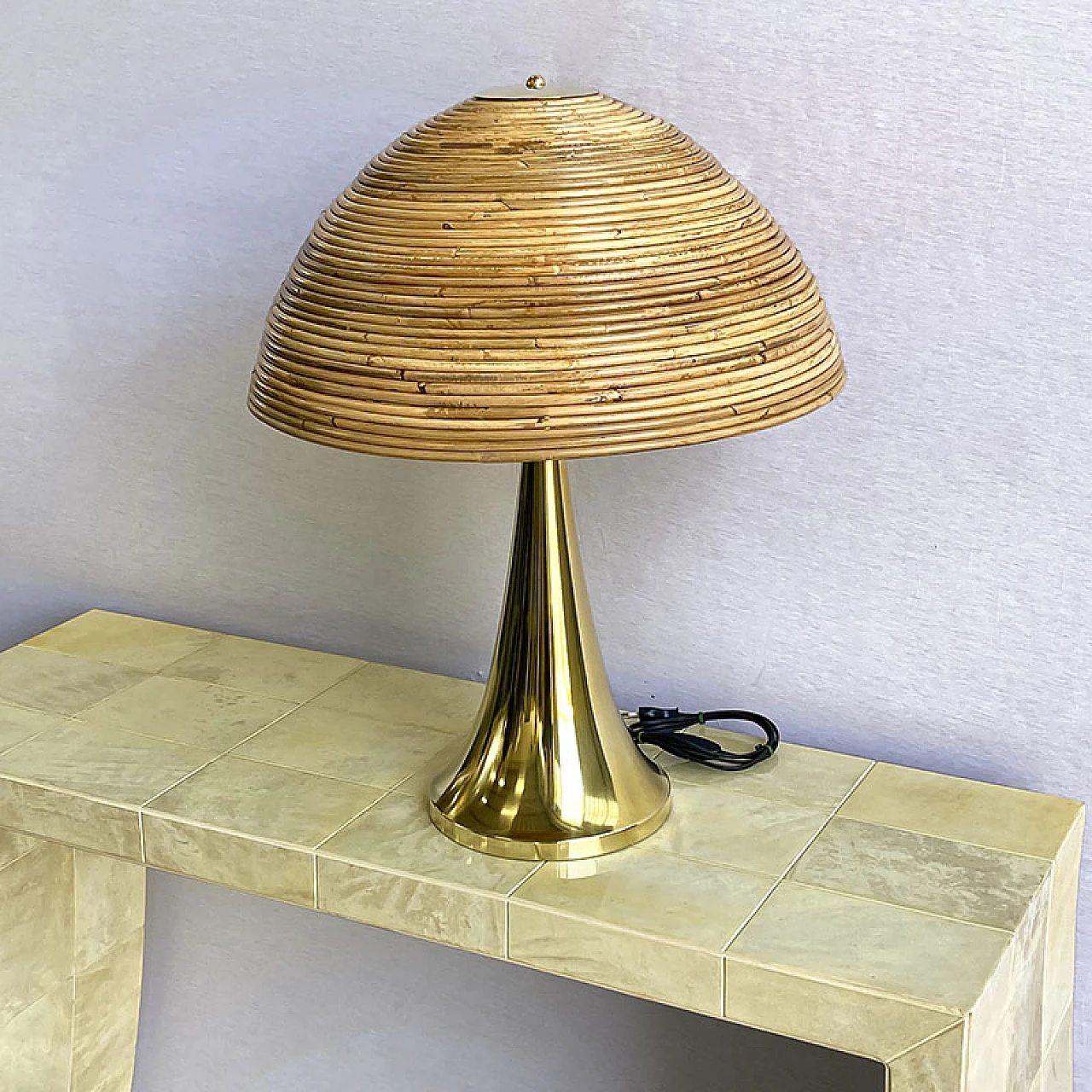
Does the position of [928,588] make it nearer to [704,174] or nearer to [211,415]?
[704,174]

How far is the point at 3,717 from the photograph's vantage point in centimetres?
111

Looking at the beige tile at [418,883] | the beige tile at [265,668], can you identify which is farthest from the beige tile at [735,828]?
the beige tile at [265,668]

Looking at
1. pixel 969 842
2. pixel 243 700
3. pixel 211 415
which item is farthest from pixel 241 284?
pixel 969 842

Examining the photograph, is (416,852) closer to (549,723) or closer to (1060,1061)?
(549,723)

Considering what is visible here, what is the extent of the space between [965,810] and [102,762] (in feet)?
1.97

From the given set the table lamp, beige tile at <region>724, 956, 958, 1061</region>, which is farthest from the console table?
the table lamp

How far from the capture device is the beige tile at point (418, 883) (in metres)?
0.85

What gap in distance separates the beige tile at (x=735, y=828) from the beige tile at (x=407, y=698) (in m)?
0.19

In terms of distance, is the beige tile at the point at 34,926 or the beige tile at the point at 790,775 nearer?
the beige tile at the point at 790,775

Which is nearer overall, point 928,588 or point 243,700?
point 928,588

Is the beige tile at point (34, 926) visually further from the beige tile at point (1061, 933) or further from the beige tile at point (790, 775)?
the beige tile at point (1061, 933)

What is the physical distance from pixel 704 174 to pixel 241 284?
519mm

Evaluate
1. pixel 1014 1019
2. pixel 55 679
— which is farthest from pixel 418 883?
pixel 55 679

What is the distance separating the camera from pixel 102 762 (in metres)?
1.03
